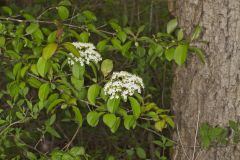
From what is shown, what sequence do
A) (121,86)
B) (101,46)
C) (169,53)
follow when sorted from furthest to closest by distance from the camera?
1. (101,46)
2. (169,53)
3. (121,86)

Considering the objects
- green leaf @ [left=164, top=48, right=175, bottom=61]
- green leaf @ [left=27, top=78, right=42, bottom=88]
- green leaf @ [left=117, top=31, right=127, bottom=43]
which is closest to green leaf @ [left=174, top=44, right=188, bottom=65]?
green leaf @ [left=164, top=48, right=175, bottom=61]

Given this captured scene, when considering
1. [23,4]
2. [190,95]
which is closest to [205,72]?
[190,95]

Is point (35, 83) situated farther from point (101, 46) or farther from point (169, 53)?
point (169, 53)

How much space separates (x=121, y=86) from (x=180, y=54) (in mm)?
293

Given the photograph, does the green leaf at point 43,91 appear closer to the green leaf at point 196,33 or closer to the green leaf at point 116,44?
the green leaf at point 116,44

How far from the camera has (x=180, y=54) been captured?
72.0 inches

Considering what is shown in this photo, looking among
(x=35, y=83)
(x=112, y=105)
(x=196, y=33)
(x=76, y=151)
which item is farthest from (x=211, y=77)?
(x=35, y=83)

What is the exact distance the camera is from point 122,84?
68.7 inches

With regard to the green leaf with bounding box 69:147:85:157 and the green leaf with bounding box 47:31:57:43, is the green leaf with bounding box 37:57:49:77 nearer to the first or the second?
the green leaf with bounding box 47:31:57:43

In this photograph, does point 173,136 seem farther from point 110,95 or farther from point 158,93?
point 158,93

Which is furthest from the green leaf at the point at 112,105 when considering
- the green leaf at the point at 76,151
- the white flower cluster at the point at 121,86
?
the green leaf at the point at 76,151

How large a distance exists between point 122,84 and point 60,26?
0.33 metres

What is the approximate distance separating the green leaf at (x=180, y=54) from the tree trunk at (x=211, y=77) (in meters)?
0.29

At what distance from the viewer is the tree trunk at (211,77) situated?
2.04m
